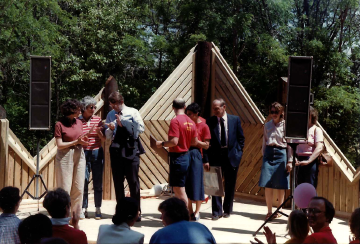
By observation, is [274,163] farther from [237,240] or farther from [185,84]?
[185,84]

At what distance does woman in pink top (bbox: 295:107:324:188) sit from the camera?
5.93 m

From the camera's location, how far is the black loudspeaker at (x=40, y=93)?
265 inches

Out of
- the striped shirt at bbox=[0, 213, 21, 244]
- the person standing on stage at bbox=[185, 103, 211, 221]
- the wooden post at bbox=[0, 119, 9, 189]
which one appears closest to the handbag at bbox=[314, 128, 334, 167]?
the person standing on stage at bbox=[185, 103, 211, 221]

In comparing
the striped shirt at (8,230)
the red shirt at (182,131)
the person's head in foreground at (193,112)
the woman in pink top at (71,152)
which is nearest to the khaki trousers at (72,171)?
the woman in pink top at (71,152)

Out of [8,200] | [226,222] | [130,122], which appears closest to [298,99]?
[226,222]

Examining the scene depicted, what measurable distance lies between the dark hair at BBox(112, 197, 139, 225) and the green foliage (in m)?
12.9

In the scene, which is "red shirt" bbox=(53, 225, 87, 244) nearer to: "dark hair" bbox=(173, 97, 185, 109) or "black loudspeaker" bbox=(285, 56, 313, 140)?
"dark hair" bbox=(173, 97, 185, 109)

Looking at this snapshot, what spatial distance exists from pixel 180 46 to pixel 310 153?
1304 centimetres

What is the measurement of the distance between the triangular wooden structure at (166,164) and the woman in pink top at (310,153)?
2.19ft

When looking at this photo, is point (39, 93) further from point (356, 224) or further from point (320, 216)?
point (356, 224)

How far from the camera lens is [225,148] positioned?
640 cm

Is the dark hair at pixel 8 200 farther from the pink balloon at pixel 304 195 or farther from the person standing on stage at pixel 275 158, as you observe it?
the person standing on stage at pixel 275 158

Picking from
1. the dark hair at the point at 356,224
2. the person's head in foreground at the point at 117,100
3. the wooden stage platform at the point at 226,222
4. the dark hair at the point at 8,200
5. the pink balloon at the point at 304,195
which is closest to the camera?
the dark hair at the point at 356,224

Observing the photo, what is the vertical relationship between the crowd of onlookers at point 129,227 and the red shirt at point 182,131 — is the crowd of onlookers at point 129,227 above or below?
below
